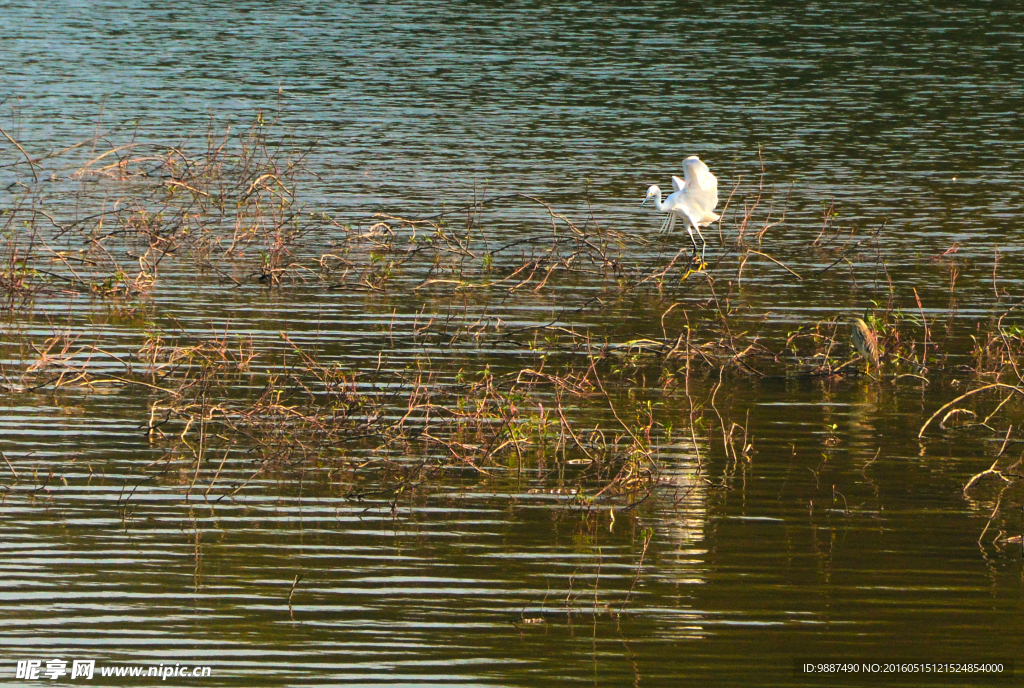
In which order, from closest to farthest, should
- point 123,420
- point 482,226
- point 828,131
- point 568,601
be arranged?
1. point 568,601
2. point 123,420
3. point 482,226
4. point 828,131

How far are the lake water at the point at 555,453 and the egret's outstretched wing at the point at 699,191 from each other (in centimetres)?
96

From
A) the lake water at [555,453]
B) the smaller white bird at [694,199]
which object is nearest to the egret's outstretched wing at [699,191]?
the smaller white bird at [694,199]

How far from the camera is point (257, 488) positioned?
1103 cm

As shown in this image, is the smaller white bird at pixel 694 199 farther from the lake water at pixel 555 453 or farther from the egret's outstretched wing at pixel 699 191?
the lake water at pixel 555 453

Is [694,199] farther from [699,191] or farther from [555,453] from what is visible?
[555,453]

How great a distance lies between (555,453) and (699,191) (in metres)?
7.56

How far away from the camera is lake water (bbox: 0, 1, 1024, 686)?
870 centimetres

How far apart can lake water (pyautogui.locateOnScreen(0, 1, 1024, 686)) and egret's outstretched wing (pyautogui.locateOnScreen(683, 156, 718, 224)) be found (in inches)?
37.8

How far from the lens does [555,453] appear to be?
1159 cm

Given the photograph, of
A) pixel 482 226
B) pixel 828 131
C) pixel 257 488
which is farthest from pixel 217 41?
pixel 257 488

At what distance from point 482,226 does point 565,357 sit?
7314 millimetres

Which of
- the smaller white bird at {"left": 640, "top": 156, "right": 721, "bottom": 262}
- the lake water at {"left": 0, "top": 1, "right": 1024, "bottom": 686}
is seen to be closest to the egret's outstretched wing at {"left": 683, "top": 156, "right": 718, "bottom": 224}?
the smaller white bird at {"left": 640, "top": 156, "right": 721, "bottom": 262}

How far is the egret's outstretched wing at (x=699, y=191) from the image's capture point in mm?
17984

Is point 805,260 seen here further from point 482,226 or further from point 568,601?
point 568,601
